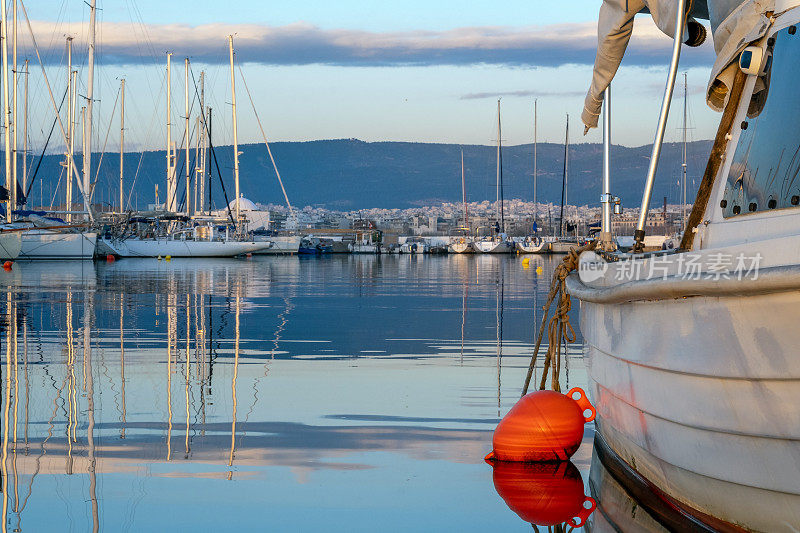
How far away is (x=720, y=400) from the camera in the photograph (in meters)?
5.25

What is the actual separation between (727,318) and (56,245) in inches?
2256

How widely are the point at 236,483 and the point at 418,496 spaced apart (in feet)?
3.93

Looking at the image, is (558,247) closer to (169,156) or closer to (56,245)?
(169,156)

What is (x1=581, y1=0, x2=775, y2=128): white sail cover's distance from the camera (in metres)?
6.14

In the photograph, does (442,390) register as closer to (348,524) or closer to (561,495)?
(561,495)

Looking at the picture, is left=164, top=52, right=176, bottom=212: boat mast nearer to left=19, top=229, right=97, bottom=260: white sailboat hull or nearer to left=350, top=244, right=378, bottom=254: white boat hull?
left=19, top=229, right=97, bottom=260: white sailboat hull

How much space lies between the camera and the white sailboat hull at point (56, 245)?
5753cm

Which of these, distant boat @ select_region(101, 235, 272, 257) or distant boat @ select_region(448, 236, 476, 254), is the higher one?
distant boat @ select_region(101, 235, 272, 257)

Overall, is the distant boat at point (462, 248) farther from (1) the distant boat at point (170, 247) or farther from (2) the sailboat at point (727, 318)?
(2) the sailboat at point (727, 318)

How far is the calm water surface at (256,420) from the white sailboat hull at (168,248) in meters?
46.9

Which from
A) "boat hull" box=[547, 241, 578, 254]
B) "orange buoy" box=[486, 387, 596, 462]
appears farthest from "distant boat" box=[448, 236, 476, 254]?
"orange buoy" box=[486, 387, 596, 462]

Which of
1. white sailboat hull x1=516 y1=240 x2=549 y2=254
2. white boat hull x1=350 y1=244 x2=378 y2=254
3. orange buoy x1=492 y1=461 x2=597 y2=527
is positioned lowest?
white boat hull x1=350 y1=244 x2=378 y2=254

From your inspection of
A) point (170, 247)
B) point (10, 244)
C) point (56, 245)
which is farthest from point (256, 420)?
point (170, 247)

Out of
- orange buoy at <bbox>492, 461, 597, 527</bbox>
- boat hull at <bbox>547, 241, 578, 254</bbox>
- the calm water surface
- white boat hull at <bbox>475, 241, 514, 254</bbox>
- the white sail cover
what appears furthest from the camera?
boat hull at <bbox>547, 241, 578, 254</bbox>
